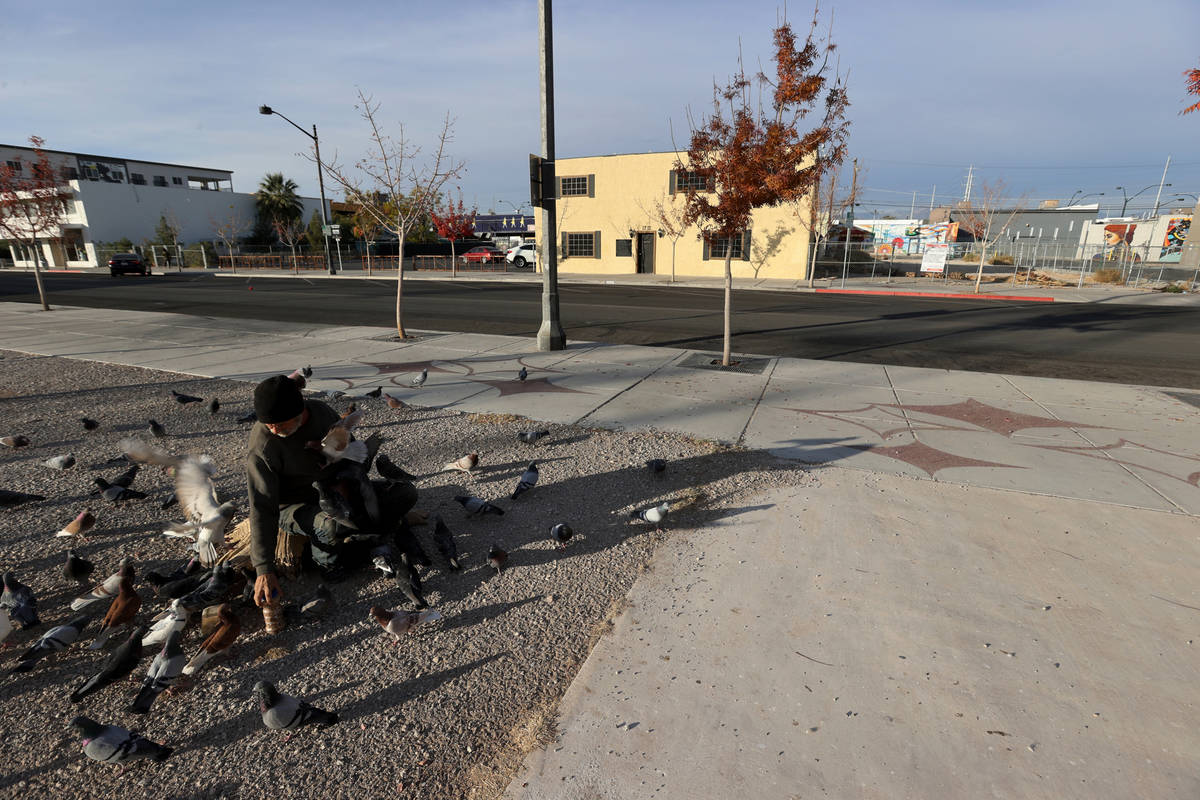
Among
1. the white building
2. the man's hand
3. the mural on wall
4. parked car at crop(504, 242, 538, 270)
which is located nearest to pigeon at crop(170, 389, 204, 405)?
the man's hand

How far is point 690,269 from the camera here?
32.7 meters

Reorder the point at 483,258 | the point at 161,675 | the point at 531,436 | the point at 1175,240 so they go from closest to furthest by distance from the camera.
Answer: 1. the point at 161,675
2. the point at 531,436
3. the point at 483,258
4. the point at 1175,240

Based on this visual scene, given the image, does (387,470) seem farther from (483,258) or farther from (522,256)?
(483,258)

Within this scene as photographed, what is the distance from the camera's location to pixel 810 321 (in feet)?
48.3

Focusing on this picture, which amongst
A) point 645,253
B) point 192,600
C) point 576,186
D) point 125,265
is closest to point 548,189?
point 192,600

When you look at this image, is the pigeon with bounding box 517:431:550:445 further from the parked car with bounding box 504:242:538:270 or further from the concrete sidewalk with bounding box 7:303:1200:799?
the parked car with bounding box 504:242:538:270

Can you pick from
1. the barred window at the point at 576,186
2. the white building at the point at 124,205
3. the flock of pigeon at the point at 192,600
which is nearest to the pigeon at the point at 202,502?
the flock of pigeon at the point at 192,600

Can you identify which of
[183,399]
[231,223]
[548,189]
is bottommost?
[183,399]

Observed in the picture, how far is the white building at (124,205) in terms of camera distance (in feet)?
156

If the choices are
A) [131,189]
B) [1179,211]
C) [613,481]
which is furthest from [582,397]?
[1179,211]

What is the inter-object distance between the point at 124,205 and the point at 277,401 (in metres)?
64.4

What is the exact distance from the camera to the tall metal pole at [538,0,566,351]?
30.5 feet

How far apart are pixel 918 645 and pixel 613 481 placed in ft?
8.71

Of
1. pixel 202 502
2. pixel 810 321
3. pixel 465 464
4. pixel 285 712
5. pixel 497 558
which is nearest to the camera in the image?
pixel 285 712
